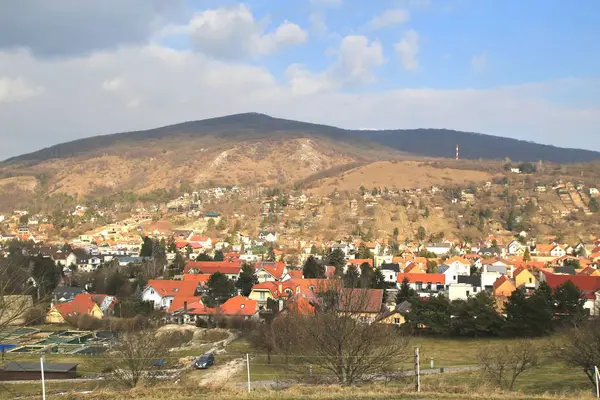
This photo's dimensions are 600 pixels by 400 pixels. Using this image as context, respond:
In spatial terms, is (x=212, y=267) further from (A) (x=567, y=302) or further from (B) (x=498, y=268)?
(A) (x=567, y=302)

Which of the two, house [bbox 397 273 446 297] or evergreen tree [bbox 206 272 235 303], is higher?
evergreen tree [bbox 206 272 235 303]

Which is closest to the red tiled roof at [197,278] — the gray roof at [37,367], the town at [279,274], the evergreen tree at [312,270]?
the town at [279,274]

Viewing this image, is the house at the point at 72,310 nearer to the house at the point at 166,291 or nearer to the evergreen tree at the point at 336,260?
the house at the point at 166,291

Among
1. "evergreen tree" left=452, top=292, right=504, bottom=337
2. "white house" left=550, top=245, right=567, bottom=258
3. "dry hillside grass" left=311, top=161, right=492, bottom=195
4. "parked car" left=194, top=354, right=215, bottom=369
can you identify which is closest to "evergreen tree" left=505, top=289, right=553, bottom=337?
"evergreen tree" left=452, top=292, right=504, bottom=337

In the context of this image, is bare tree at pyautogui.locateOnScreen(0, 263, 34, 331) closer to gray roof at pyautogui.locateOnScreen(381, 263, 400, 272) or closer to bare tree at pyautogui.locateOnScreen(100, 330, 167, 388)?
bare tree at pyautogui.locateOnScreen(100, 330, 167, 388)

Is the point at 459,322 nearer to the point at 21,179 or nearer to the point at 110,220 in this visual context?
the point at 110,220
